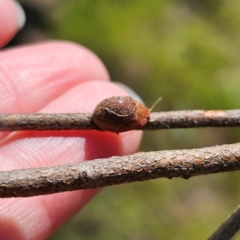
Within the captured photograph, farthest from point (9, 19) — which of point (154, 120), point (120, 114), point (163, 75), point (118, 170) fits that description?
point (163, 75)

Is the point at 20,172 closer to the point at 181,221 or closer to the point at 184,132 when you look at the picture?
the point at 181,221

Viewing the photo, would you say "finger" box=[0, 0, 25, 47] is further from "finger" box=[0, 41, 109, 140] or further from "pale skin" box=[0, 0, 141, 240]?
"finger" box=[0, 41, 109, 140]

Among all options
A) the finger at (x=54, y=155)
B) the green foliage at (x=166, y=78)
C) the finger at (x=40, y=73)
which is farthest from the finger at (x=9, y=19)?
the green foliage at (x=166, y=78)

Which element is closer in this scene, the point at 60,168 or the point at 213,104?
the point at 60,168

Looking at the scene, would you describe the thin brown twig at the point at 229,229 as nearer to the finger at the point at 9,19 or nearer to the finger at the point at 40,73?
the finger at the point at 40,73

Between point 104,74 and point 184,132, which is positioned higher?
point 104,74

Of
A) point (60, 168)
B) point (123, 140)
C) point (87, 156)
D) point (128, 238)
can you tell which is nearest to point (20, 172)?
point (60, 168)
